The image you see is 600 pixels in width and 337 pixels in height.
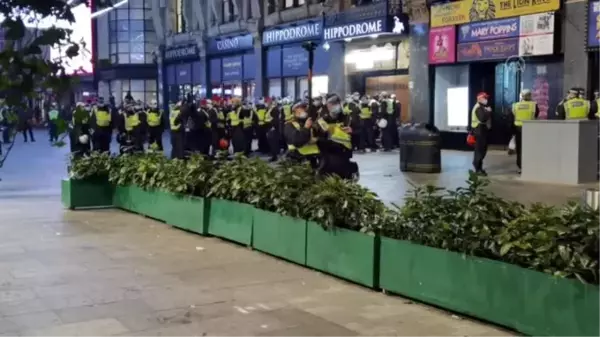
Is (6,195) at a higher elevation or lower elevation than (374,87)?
lower

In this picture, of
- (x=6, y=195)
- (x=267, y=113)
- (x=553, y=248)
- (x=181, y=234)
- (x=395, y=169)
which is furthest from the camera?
(x=267, y=113)

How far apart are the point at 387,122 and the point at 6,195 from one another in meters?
12.3

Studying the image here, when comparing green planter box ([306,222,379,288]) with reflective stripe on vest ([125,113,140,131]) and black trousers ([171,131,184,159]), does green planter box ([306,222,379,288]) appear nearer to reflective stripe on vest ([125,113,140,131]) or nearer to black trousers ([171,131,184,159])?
black trousers ([171,131,184,159])

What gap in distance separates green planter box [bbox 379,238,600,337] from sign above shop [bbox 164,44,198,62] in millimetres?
35596

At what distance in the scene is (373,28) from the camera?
2623cm

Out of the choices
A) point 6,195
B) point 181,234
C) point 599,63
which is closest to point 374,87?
point 599,63

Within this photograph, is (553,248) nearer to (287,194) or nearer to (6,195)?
(287,194)

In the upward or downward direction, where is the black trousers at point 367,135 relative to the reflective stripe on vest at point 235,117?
downward

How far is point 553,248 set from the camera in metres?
5.74

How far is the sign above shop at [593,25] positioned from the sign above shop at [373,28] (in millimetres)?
7490

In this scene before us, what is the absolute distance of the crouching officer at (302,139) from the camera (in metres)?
12.2

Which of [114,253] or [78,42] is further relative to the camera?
[114,253]

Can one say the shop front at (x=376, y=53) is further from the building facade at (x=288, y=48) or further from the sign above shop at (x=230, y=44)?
the sign above shop at (x=230, y=44)

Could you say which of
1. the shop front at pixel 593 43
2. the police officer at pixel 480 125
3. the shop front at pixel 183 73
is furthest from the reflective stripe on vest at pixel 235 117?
the shop front at pixel 183 73
